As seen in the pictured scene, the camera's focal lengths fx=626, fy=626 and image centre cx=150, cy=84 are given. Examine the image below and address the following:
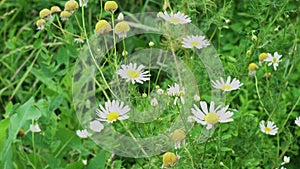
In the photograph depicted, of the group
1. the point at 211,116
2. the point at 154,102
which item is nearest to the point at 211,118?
the point at 211,116

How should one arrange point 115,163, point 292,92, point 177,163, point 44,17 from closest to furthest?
point 177,163 → point 44,17 → point 115,163 → point 292,92

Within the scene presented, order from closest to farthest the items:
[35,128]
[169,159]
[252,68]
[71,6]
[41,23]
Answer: [169,159] < [71,6] < [41,23] < [252,68] < [35,128]

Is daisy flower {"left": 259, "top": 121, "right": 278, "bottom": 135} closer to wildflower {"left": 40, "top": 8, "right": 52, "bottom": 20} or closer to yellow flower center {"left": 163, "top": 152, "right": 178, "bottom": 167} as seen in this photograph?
yellow flower center {"left": 163, "top": 152, "right": 178, "bottom": 167}

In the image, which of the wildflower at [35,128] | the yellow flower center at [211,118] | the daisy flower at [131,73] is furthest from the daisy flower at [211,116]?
the wildflower at [35,128]

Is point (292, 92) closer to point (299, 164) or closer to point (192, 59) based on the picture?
point (299, 164)

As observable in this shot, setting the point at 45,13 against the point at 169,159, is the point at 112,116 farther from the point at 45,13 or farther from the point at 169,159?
the point at 45,13

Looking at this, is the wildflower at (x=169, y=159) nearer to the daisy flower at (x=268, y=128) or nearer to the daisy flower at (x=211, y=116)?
the daisy flower at (x=211, y=116)

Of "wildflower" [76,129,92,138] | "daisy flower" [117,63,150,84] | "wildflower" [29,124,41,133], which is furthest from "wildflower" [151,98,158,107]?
"wildflower" [29,124,41,133]

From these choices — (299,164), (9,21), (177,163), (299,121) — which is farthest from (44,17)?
(9,21)

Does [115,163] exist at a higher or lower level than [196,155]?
lower
